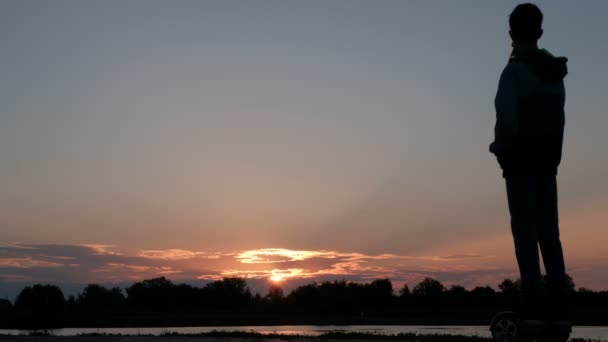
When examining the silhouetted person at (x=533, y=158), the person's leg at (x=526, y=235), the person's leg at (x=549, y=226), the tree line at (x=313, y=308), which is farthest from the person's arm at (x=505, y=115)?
the tree line at (x=313, y=308)

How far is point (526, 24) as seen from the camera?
7539 millimetres

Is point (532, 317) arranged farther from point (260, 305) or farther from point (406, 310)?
point (260, 305)

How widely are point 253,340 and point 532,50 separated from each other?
6.41m

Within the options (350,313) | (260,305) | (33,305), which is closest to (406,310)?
(350,313)

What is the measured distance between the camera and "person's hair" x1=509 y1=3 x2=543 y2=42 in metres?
7.52

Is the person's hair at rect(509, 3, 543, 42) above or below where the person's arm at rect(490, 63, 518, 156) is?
above

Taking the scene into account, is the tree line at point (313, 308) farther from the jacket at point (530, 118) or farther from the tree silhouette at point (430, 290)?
the jacket at point (530, 118)

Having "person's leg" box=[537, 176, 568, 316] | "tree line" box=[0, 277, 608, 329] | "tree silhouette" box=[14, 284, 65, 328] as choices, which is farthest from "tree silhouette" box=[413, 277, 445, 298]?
"person's leg" box=[537, 176, 568, 316]

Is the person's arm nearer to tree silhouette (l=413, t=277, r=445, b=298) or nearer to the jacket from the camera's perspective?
the jacket

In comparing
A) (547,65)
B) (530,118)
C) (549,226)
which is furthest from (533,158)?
(547,65)

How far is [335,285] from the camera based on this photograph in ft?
639

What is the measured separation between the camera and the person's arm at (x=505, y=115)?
6941 millimetres

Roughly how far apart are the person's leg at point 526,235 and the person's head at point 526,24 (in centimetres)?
175

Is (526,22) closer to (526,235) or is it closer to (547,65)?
(547,65)
